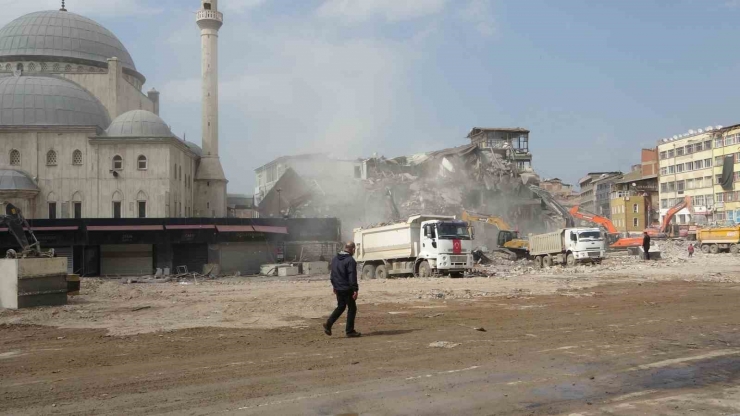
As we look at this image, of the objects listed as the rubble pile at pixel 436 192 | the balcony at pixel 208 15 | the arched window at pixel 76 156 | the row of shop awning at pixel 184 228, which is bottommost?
the row of shop awning at pixel 184 228

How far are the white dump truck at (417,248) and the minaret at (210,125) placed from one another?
1115 inches

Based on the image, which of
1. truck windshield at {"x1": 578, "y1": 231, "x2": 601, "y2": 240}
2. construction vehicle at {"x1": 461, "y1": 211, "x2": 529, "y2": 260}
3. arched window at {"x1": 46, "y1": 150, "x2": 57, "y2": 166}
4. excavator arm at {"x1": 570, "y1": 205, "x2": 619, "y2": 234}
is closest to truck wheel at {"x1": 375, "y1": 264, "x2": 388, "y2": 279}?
construction vehicle at {"x1": 461, "y1": 211, "x2": 529, "y2": 260}

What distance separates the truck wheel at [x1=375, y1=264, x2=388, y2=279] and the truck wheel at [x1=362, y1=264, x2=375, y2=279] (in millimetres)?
333

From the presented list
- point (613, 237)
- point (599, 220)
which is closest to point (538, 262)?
point (613, 237)

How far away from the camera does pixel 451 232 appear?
26203 millimetres

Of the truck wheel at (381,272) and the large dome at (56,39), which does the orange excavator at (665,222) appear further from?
the large dome at (56,39)

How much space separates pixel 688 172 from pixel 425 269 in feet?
A: 198

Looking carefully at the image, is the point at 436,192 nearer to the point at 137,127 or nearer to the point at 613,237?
the point at 613,237

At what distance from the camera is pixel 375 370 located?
25.6 ft

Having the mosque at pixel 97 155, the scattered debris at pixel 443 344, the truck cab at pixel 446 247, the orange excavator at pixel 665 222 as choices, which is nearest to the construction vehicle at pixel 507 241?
the truck cab at pixel 446 247

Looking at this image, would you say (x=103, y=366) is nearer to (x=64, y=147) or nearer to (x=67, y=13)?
(x=64, y=147)

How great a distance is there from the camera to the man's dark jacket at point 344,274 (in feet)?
34.8

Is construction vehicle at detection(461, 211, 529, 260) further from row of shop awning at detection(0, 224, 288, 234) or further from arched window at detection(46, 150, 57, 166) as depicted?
arched window at detection(46, 150, 57, 166)

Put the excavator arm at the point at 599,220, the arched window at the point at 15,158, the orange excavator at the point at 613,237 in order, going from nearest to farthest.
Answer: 1. the orange excavator at the point at 613,237
2. the excavator arm at the point at 599,220
3. the arched window at the point at 15,158
